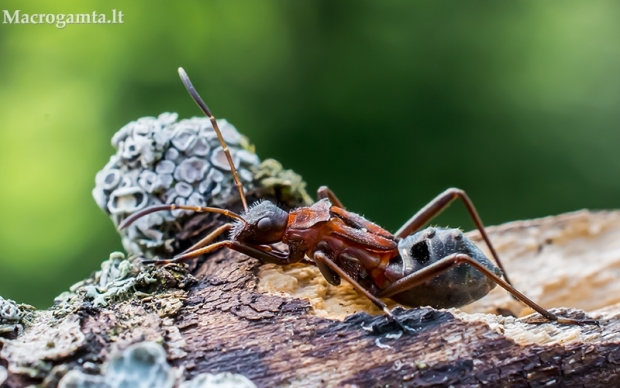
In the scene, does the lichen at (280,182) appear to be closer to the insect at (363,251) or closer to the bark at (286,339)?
the insect at (363,251)

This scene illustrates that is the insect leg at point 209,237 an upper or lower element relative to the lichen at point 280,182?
lower

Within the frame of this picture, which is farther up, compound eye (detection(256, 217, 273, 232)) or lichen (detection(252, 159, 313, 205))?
Answer: lichen (detection(252, 159, 313, 205))

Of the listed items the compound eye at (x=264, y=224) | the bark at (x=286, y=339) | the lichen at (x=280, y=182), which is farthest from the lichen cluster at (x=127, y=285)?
the lichen at (x=280, y=182)

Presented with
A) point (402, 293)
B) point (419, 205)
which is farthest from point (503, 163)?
point (402, 293)

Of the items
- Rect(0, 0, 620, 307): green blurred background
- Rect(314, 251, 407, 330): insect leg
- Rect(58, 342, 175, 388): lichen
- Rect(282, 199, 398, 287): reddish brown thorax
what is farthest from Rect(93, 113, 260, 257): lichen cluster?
Rect(0, 0, 620, 307): green blurred background

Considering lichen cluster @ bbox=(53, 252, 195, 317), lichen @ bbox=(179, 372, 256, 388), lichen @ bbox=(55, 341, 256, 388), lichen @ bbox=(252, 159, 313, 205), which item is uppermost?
lichen @ bbox=(252, 159, 313, 205)

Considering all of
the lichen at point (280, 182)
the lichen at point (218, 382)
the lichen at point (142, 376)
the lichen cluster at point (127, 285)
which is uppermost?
the lichen at point (280, 182)

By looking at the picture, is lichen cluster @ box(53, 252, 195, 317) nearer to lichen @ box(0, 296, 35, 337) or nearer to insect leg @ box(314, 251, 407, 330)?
lichen @ box(0, 296, 35, 337)
